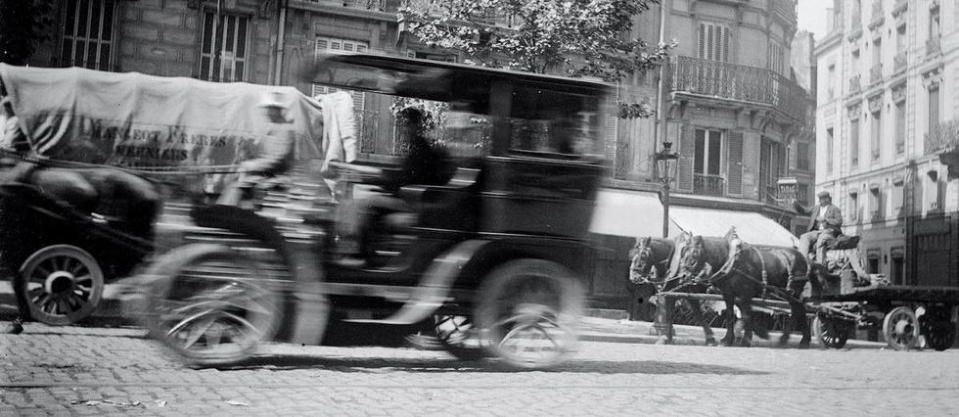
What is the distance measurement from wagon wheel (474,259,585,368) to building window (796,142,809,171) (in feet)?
156

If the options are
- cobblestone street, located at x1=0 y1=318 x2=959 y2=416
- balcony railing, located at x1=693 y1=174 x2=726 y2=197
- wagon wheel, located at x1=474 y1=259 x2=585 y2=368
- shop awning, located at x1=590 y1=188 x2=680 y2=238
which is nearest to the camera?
cobblestone street, located at x1=0 y1=318 x2=959 y2=416

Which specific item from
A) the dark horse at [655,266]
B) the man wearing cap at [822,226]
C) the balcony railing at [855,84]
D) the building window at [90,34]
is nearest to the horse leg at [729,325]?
the dark horse at [655,266]

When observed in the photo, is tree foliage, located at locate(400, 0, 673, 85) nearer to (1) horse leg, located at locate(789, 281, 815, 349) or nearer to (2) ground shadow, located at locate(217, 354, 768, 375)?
(1) horse leg, located at locate(789, 281, 815, 349)

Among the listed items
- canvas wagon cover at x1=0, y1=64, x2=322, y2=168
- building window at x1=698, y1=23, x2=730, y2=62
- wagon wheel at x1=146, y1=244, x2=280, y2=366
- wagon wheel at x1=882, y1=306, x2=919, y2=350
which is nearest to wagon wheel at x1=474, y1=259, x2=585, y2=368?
wagon wheel at x1=146, y1=244, x2=280, y2=366

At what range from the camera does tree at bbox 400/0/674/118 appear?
1775 centimetres

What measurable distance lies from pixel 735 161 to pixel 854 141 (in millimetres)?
5130

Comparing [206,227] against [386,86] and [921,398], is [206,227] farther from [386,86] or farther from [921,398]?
[921,398]

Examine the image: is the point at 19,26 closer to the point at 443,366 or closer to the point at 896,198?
the point at 443,366

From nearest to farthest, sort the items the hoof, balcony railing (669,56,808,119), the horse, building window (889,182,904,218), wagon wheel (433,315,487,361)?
wagon wheel (433,315,487,361) → the hoof → the horse → building window (889,182,904,218) → balcony railing (669,56,808,119)

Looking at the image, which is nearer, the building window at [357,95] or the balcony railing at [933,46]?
the building window at [357,95]

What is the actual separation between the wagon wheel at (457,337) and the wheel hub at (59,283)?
410cm

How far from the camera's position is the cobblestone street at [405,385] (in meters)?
5.79

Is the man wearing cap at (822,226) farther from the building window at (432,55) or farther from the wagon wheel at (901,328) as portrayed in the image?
the building window at (432,55)

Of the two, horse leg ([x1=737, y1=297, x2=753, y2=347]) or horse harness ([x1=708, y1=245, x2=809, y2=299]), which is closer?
horse leg ([x1=737, y1=297, x2=753, y2=347])
